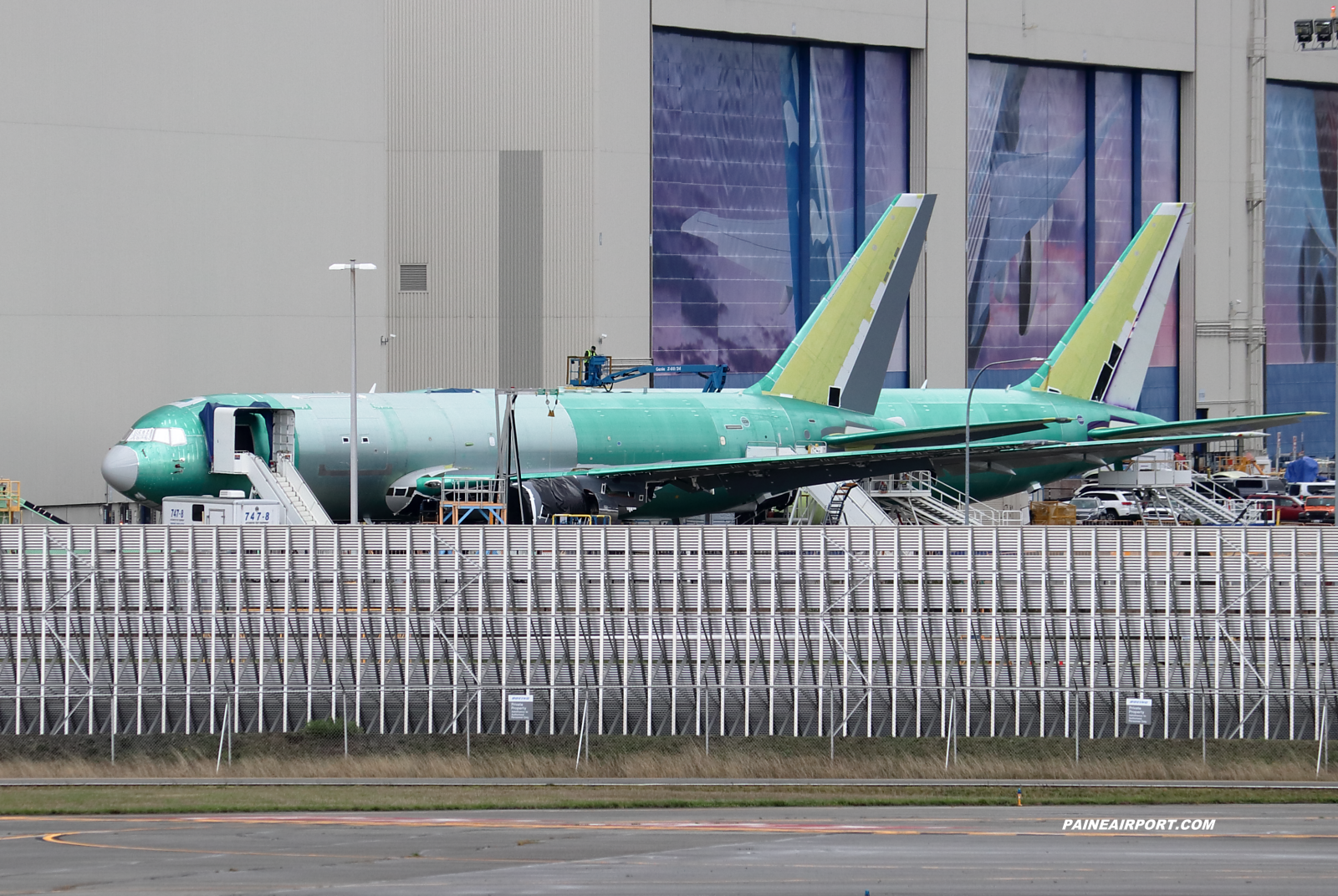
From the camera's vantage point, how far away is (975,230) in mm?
98875

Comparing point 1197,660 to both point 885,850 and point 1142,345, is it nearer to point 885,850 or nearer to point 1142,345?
point 885,850

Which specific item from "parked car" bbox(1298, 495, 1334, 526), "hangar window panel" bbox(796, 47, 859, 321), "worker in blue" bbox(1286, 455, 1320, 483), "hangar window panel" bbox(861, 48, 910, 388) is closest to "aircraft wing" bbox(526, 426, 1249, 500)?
"parked car" bbox(1298, 495, 1334, 526)

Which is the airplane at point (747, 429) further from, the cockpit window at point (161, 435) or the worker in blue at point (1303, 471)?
the worker in blue at point (1303, 471)

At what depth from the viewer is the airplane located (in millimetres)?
52250

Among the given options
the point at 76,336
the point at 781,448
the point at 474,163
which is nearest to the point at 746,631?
the point at 781,448

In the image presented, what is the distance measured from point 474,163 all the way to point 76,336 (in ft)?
79.0

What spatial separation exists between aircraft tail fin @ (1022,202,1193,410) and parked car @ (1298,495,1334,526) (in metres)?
18.1

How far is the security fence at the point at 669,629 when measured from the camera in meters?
37.7

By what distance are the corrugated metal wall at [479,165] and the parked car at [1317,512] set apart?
40738mm

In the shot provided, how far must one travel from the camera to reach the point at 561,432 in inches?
2283

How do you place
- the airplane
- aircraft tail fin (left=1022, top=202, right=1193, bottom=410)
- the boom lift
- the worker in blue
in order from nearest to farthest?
the airplane < the boom lift < aircraft tail fin (left=1022, top=202, right=1193, bottom=410) < the worker in blue

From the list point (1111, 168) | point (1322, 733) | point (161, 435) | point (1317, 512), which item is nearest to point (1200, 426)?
point (1322, 733)

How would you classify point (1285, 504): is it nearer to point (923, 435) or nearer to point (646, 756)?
point (923, 435)

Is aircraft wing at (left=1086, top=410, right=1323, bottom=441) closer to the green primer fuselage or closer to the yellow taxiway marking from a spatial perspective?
the green primer fuselage
